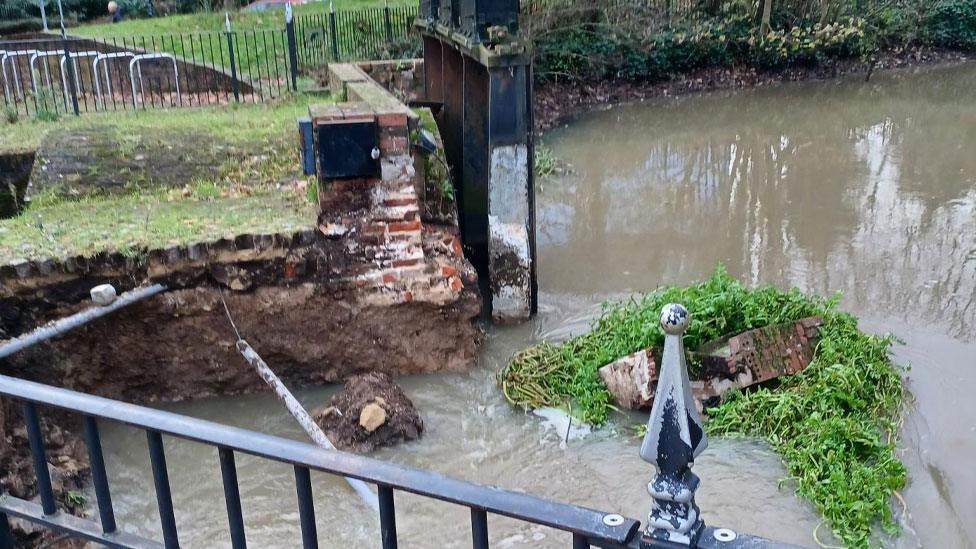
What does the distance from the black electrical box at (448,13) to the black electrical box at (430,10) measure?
0.13 meters

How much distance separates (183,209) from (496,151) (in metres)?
2.37

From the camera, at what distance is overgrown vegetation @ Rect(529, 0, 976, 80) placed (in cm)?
1698

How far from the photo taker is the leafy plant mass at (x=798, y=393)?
14.9 feet

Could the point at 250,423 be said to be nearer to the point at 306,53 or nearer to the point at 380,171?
Answer: the point at 380,171

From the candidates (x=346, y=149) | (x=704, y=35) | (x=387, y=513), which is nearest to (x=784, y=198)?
(x=346, y=149)

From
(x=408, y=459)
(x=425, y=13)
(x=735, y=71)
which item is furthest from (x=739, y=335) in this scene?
(x=735, y=71)

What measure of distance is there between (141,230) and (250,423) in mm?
1453

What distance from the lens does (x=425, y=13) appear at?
9203mm

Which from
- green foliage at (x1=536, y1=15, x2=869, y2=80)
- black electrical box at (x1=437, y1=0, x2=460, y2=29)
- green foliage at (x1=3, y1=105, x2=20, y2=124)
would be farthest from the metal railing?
green foliage at (x1=536, y1=15, x2=869, y2=80)

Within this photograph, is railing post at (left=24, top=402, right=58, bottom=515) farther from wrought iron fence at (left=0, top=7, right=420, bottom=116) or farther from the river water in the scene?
wrought iron fence at (left=0, top=7, right=420, bottom=116)

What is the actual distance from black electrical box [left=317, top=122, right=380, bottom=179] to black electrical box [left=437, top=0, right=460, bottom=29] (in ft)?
8.33

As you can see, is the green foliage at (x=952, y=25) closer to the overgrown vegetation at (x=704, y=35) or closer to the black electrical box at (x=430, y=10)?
the overgrown vegetation at (x=704, y=35)

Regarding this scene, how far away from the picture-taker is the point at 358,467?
5.99 feet

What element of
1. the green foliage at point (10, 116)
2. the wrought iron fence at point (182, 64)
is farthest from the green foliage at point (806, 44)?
the green foliage at point (10, 116)
